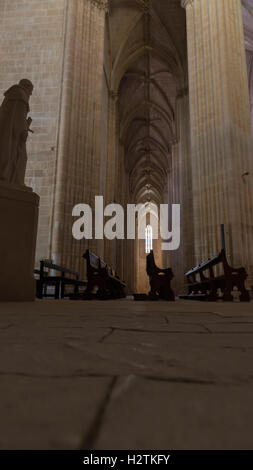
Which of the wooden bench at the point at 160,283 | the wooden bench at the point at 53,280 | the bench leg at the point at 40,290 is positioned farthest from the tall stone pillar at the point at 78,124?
the wooden bench at the point at 160,283

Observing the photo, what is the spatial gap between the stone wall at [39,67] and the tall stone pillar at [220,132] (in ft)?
12.4

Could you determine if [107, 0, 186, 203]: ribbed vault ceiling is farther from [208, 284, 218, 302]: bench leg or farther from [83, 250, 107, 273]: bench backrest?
[208, 284, 218, 302]: bench leg

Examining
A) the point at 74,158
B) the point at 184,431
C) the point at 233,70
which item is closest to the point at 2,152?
the point at 184,431

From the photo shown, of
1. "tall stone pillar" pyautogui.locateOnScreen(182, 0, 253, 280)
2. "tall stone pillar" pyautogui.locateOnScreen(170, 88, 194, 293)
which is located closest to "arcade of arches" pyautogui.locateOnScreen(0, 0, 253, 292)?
"tall stone pillar" pyautogui.locateOnScreen(182, 0, 253, 280)

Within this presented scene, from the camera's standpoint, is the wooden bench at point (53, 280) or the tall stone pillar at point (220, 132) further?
the tall stone pillar at point (220, 132)

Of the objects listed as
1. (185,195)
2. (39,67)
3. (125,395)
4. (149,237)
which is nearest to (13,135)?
(125,395)

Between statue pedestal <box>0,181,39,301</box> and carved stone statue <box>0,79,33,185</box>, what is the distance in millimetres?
287

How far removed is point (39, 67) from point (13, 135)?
21.6 ft

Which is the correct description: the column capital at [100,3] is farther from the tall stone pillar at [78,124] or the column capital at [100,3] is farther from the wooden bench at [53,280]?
the wooden bench at [53,280]

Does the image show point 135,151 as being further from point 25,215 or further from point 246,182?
point 25,215

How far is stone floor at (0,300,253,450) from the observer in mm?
368

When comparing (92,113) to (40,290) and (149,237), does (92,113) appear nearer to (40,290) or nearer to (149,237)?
(40,290)

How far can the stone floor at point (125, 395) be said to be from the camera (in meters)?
0.37

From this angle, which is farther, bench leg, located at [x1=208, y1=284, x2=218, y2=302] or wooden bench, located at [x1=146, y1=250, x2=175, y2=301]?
wooden bench, located at [x1=146, y1=250, x2=175, y2=301]
